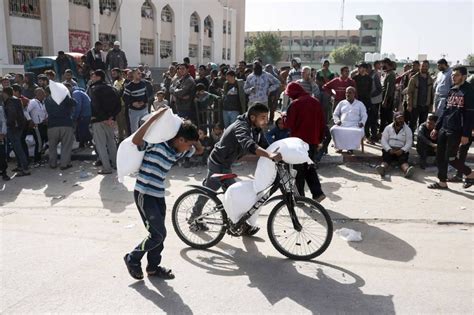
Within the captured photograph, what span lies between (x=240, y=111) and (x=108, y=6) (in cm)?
2560

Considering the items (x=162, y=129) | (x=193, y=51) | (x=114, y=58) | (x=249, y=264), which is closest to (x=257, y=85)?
(x=114, y=58)

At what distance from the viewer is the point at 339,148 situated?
909 cm

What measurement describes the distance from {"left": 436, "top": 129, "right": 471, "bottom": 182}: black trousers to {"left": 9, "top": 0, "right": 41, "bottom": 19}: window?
23.5 meters

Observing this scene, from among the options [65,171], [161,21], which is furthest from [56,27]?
[65,171]

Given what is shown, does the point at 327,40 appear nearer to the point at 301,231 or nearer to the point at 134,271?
the point at 301,231

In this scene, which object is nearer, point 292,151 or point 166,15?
point 292,151

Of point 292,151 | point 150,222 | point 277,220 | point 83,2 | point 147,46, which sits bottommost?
point 277,220

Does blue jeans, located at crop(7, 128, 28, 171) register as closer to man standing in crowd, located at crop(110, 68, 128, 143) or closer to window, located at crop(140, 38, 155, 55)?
→ man standing in crowd, located at crop(110, 68, 128, 143)

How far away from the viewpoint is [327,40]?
323 feet

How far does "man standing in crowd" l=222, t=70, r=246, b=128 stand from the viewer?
9367 mm

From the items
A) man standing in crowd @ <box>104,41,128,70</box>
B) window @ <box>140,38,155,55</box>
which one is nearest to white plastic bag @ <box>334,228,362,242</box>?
man standing in crowd @ <box>104,41,128,70</box>

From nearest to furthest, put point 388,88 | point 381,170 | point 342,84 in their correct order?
1. point 381,170
2. point 342,84
3. point 388,88

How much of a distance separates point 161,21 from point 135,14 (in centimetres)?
424

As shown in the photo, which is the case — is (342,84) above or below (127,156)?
above
